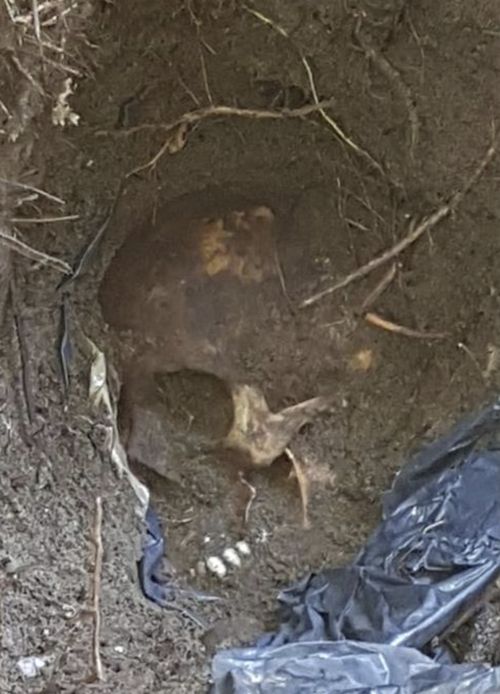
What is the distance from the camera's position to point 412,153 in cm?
179

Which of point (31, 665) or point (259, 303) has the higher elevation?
point (259, 303)

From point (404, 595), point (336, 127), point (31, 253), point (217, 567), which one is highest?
point (336, 127)

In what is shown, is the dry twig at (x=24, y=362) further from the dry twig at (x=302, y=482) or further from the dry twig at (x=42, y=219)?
the dry twig at (x=302, y=482)

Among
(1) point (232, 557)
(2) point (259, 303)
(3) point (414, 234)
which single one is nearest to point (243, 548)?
(1) point (232, 557)

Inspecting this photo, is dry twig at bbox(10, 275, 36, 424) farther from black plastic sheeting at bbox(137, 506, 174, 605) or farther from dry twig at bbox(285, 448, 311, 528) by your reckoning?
dry twig at bbox(285, 448, 311, 528)

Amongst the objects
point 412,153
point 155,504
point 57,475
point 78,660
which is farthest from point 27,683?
point 412,153

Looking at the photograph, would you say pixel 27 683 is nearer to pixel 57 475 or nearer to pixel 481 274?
pixel 57 475

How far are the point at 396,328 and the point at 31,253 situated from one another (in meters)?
0.66

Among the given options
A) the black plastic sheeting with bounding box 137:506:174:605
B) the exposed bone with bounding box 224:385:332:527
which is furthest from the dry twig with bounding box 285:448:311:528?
the black plastic sheeting with bounding box 137:506:174:605

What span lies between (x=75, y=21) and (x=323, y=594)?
90 centimetres

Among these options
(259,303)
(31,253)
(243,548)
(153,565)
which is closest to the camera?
(31,253)

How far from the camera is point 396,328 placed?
1.89m

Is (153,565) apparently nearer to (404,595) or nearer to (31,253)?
(404,595)

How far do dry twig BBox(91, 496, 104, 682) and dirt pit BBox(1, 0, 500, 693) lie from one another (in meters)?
0.01
